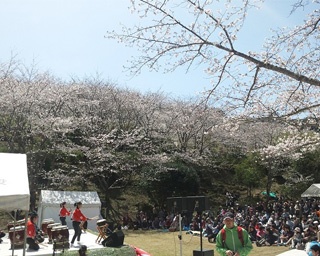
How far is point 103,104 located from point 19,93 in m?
7.61

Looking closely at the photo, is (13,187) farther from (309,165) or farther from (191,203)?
(309,165)

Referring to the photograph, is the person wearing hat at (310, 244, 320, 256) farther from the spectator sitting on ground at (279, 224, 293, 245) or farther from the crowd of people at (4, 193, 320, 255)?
the spectator sitting on ground at (279, 224, 293, 245)

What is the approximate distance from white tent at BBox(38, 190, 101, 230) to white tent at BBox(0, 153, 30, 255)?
9114 millimetres

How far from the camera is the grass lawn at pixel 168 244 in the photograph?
1181 centimetres

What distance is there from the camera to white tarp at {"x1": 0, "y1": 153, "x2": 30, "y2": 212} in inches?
206

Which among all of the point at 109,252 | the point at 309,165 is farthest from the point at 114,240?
the point at 309,165

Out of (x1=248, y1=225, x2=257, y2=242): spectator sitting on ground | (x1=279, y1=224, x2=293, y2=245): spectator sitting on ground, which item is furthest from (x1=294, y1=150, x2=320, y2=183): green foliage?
(x1=279, y1=224, x2=293, y2=245): spectator sitting on ground

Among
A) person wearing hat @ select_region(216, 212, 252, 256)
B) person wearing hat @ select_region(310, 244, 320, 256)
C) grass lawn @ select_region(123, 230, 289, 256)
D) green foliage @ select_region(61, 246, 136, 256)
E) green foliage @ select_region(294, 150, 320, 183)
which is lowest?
grass lawn @ select_region(123, 230, 289, 256)

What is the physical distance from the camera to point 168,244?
44.7 ft

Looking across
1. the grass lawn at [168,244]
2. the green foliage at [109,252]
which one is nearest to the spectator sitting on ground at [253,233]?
the grass lawn at [168,244]

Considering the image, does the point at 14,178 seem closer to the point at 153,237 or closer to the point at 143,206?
the point at 153,237

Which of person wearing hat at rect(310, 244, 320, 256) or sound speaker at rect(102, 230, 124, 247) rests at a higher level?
person wearing hat at rect(310, 244, 320, 256)

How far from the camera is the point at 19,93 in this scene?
17.8 metres

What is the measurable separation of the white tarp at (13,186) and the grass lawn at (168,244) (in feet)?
16.8
